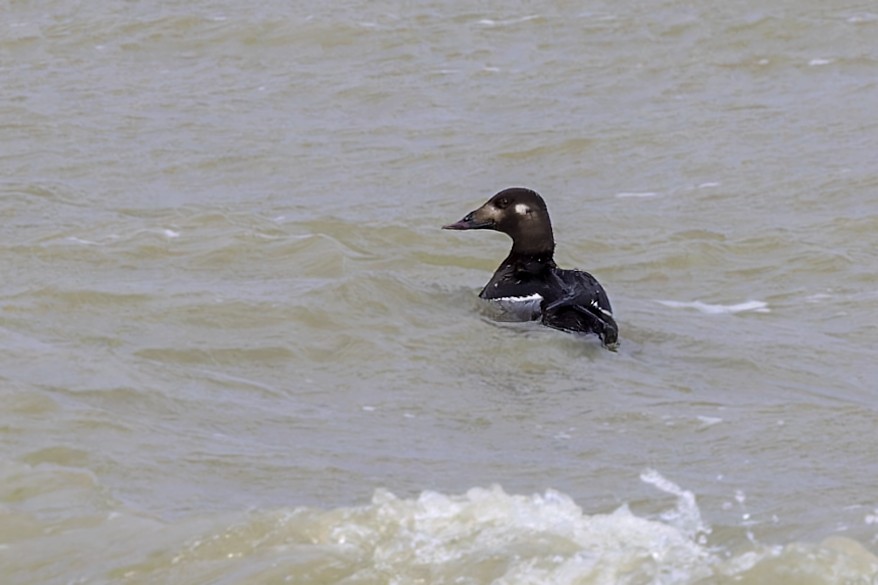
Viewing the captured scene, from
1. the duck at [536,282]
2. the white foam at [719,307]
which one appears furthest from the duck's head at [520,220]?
the white foam at [719,307]

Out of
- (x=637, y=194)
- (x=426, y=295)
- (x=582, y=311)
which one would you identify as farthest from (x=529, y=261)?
(x=637, y=194)

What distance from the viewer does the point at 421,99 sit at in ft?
47.5

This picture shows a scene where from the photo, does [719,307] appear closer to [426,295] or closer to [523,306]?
[523,306]

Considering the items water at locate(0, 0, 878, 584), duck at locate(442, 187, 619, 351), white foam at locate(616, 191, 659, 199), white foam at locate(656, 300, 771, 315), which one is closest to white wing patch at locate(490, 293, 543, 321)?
duck at locate(442, 187, 619, 351)

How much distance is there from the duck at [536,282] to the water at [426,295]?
175 mm

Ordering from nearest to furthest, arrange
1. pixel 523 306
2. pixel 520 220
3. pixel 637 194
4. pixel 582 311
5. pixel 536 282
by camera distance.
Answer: pixel 582 311 → pixel 523 306 → pixel 536 282 → pixel 520 220 → pixel 637 194

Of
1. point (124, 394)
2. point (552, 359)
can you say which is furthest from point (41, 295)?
point (552, 359)

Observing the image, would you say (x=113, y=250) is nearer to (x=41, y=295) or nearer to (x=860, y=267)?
(x=41, y=295)

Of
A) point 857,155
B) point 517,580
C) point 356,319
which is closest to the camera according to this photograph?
point 517,580

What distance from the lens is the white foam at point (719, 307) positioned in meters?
A: 9.54

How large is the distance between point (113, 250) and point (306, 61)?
596 cm

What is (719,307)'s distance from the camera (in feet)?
31.7

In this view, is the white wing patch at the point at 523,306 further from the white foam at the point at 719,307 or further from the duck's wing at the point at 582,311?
the white foam at the point at 719,307

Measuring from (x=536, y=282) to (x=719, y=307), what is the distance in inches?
45.7
